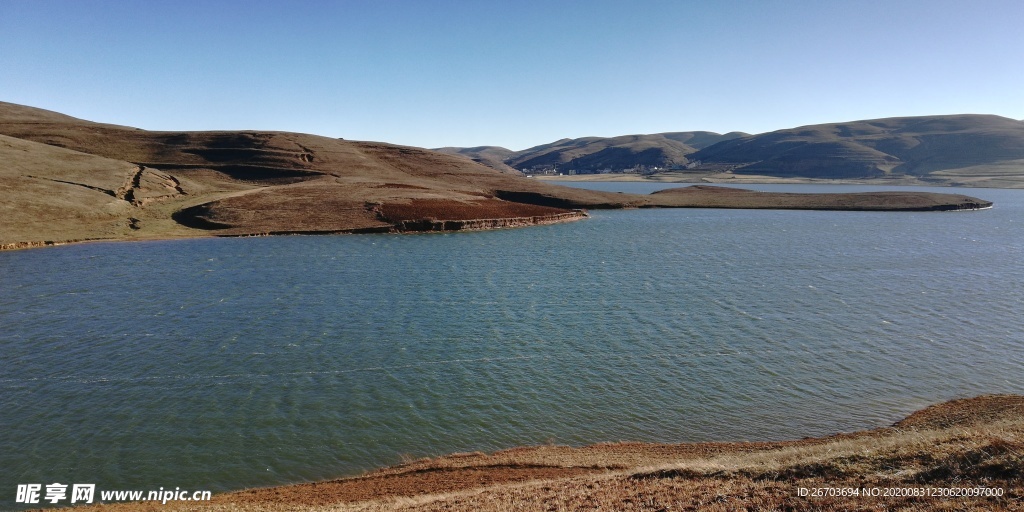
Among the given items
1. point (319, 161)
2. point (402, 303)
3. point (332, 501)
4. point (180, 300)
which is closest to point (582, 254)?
point (402, 303)

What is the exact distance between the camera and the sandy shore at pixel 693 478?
12.6 meters

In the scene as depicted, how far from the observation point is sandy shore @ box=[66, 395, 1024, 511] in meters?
12.6

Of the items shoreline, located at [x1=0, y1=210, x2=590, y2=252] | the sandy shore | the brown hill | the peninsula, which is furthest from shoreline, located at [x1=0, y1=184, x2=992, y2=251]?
the sandy shore

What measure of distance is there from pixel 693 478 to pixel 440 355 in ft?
59.3

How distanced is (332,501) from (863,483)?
14171 mm

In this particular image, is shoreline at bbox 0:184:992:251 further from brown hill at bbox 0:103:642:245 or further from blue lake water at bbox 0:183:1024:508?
blue lake water at bbox 0:183:1024:508

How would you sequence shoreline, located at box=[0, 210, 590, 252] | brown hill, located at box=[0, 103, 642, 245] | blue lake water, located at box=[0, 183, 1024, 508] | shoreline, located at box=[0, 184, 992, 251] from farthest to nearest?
brown hill, located at box=[0, 103, 642, 245]
shoreline, located at box=[0, 184, 992, 251]
shoreline, located at box=[0, 210, 590, 252]
blue lake water, located at box=[0, 183, 1024, 508]

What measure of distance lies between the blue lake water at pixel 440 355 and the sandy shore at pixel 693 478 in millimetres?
1769

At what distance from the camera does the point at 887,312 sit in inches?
Answer: 1560

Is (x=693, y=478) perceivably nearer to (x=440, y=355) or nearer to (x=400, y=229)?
(x=440, y=355)

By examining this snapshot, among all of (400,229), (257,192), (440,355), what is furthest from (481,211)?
(440,355)

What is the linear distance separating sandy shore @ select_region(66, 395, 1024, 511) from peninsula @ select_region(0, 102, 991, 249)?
65.2m

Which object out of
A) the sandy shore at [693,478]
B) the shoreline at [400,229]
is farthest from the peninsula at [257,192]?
the sandy shore at [693,478]

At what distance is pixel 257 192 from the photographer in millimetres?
97750
